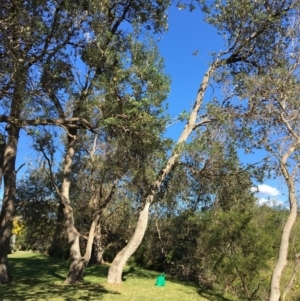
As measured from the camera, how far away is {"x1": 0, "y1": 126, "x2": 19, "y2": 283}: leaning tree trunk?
44.7ft

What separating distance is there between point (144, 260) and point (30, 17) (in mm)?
20388

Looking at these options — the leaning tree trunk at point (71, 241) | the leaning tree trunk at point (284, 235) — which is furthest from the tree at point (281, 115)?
the leaning tree trunk at point (71, 241)

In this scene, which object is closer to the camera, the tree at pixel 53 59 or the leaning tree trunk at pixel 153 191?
the tree at pixel 53 59

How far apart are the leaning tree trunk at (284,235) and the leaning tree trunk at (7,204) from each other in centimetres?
846

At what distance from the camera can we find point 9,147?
46.2 ft

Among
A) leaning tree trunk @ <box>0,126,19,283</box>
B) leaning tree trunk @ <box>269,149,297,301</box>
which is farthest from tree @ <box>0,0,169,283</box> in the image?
leaning tree trunk @ <box>269,149,297,301</box>

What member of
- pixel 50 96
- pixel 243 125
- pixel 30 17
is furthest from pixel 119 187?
pixel 30 17

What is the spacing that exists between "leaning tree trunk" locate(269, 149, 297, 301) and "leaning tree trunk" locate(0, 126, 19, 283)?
846 centimetres

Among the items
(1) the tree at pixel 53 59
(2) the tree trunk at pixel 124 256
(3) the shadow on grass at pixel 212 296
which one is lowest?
(3) the shadow on grass at pixel 212 296

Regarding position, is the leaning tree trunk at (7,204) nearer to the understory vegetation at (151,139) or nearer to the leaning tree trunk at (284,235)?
the understory vegetation at (151,139)

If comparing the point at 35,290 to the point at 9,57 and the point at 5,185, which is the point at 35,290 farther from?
the point at 9,57

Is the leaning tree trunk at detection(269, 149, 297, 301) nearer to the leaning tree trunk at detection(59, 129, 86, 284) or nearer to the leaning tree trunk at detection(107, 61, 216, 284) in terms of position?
the leaning tree trunk at detection(107, 61, 216, 284)

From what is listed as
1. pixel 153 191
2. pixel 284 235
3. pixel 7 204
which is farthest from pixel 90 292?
pixel 284 235

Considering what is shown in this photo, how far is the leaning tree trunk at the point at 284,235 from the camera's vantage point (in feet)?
34.5
